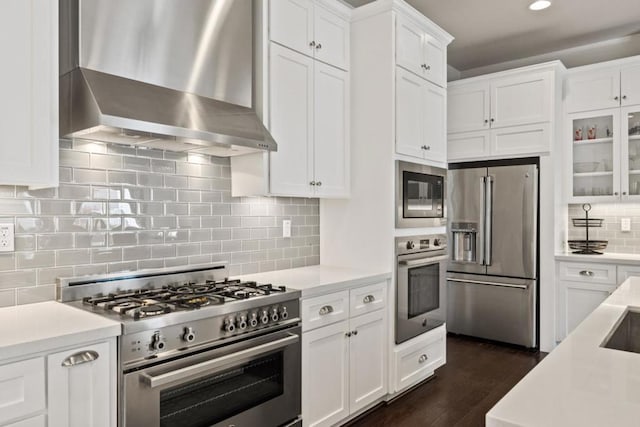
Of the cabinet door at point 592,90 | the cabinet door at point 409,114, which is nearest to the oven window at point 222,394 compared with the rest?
the cabinet door at point 409,114

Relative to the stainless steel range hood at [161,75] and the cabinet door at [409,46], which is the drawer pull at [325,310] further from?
the cabinet door at [409,46]

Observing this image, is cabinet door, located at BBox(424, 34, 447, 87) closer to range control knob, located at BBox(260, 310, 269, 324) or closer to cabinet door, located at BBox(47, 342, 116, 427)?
range control knob, located at BBox(260, 310, 269, 324)

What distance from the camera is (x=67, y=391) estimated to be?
1.53 metres

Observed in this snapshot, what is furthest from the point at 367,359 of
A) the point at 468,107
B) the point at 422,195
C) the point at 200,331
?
the point at 468,107

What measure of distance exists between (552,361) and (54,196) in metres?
2.03

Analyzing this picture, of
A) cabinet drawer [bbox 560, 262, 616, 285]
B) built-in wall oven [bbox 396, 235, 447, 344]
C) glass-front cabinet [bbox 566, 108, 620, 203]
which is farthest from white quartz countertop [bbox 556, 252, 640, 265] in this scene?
built-in wall oven [bbox 396, 235, 447, 344]

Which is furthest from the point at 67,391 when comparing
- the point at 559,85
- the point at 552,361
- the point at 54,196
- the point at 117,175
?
the point at 559,85

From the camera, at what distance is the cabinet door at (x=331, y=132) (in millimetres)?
2951

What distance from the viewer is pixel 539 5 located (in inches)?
146

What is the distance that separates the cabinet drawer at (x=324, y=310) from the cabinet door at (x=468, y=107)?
2.74m

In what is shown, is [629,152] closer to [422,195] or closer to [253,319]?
[422,195]

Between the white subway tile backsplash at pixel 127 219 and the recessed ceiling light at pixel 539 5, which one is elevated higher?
the recessed ceiling light at pixel 539 5

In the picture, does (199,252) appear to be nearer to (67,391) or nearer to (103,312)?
(103,312)

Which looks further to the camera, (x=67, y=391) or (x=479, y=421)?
(x=479, y=421)
